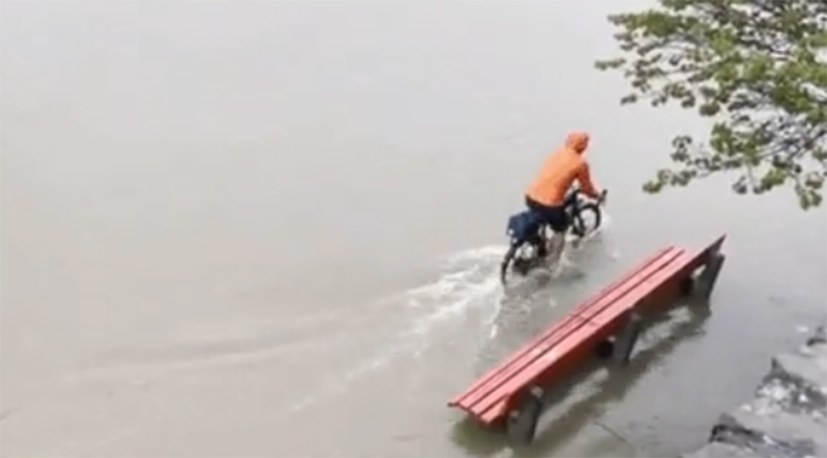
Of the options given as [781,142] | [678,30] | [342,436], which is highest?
[678,30]

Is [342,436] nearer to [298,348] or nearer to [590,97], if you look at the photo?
[298,348]

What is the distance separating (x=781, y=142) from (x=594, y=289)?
9.76 ft

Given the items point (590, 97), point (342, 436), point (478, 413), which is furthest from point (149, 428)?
point (590, 97)

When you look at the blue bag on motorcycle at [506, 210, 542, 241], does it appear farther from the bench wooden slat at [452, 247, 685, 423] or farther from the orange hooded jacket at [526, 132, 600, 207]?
the bench wooden slat at [452, 247, 685, 423]

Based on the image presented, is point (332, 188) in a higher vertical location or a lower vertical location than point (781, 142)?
lower

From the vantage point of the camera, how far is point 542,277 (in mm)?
10570

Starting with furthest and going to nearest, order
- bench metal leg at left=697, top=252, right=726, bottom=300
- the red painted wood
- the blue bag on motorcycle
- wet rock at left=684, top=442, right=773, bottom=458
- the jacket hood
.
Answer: bench metal leg at left=697, top=252, right=726, bottom=300 < the blue bag on motorcycle < the jacket hood < the red painted wood < wet rock at left=684, top=442, right=773, bottom=458

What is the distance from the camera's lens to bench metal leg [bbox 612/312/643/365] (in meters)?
9.50

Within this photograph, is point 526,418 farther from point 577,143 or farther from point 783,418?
point 577,143

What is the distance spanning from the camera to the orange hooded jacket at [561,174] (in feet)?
33.3

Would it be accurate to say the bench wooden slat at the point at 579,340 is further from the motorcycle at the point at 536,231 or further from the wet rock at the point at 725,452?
the wet rock at the point at 725,452

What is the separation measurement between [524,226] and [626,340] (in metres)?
1.28

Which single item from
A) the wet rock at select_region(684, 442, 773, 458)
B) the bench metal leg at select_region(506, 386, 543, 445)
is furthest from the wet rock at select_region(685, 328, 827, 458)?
the bench metal leg at select_region(506, 386, 543, 445)

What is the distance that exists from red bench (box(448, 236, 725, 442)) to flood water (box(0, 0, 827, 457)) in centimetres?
22
